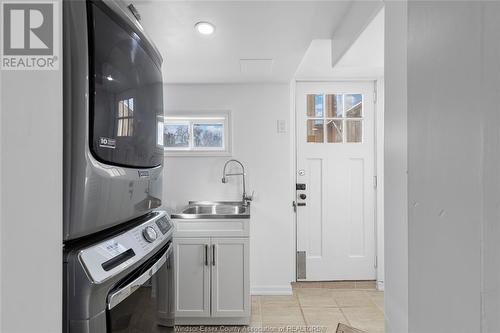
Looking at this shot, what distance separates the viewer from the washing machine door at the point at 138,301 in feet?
2.40

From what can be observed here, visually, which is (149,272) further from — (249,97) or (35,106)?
(249,97)

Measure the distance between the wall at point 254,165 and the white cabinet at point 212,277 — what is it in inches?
23.7

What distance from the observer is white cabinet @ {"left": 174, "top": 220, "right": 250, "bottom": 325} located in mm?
2094

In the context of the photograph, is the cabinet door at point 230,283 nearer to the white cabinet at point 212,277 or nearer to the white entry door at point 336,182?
the white cabinet at point 212,277

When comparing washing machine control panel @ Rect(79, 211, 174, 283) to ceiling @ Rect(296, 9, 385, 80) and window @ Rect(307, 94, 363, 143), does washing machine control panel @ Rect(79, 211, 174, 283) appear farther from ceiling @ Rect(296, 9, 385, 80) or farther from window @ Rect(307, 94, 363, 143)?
window @ Rect(307, 94, 363, 143)

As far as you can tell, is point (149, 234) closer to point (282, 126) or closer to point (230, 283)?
point (230, 283)

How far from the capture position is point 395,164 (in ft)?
2.18

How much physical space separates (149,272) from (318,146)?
2290 millimetres

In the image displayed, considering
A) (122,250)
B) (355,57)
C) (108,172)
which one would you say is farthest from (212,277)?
(355,57)

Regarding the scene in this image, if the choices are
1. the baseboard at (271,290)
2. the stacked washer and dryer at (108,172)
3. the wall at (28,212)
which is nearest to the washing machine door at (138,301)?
the stacked washer and dryer at (108,172)

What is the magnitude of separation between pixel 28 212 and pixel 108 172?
317 millimetres

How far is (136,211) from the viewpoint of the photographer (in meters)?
0.89

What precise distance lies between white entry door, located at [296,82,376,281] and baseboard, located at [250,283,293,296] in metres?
0.24
